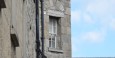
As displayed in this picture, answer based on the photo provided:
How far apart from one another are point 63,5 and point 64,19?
64 cm

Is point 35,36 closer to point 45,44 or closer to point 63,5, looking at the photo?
point 45,44

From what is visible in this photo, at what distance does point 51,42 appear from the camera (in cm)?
2333

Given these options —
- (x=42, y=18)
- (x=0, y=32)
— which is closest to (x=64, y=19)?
(x=42, y=18)

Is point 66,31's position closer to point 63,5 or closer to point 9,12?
point 63,5

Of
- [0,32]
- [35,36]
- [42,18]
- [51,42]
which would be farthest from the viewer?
[51,42]

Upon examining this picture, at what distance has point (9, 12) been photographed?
1125 centimetres

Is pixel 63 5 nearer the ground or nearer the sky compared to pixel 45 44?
nearer the sky

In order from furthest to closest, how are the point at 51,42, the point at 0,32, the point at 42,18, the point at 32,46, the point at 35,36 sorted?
the point at 51,42 < the point at 42,18 < the point at 35,36 < the point at 32,46 < the point at 0,32

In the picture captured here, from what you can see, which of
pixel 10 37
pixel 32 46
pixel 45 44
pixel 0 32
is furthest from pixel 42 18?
pixel 0 32

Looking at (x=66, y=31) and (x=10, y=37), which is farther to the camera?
(x=66, y=31)

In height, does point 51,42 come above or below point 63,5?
below

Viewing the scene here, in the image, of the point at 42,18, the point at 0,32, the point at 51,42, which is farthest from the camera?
the point at 51,42

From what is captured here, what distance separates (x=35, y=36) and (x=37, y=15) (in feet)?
2.63

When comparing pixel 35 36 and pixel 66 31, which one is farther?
pixel 66 31
